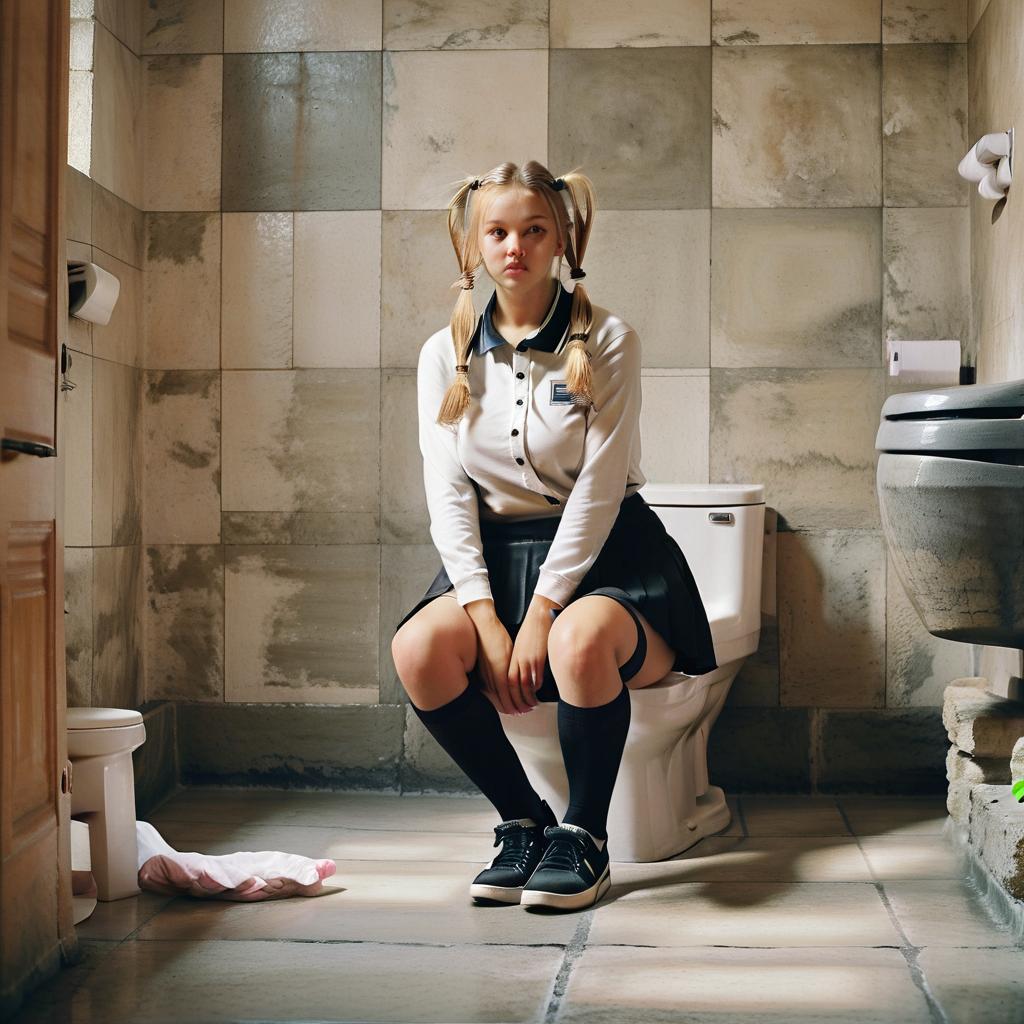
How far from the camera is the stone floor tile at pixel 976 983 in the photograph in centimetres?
155

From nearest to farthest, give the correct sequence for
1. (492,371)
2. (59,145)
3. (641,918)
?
(59,145) → (641,918) → (492,371)

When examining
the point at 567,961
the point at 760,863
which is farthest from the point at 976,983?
the point at 760,863

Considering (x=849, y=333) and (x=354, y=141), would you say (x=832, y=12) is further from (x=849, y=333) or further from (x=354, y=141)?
(x=354, y=141)

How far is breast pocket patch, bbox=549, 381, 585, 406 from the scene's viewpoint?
2.16 m

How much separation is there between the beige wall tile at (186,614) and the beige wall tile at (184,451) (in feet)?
0.16

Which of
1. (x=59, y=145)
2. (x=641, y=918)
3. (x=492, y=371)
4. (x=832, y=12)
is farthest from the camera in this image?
(x=832, y=12)

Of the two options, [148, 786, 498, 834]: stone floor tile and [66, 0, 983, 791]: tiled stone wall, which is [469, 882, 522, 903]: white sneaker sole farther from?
[66, 0, 983, 791]: tiled stone wall

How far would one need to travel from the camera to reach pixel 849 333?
282cm

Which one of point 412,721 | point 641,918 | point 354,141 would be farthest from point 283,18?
point 641,918

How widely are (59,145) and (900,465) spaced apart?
4.39 ft

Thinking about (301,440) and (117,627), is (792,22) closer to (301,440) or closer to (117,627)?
(301,440)

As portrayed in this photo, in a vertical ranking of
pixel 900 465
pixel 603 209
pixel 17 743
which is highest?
pixel 603 209

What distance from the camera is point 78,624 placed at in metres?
2.54

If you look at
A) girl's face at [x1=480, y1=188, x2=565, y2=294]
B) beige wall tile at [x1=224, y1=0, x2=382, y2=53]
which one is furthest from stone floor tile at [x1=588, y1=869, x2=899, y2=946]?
beige wall tile at [x1=224, y1=0, x2=382, y2=53]
